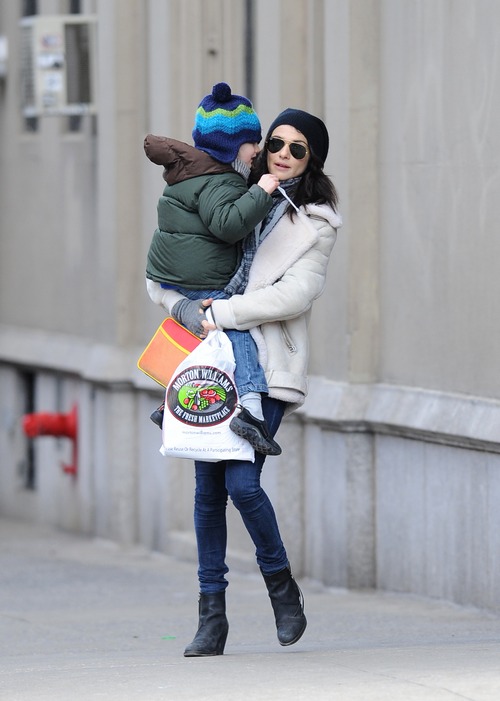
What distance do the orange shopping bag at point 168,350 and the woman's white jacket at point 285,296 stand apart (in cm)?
13

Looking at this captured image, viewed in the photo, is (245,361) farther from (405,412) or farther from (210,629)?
(405,412)

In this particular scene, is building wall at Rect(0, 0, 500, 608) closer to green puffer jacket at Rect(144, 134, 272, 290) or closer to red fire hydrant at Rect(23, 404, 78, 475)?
red fire hydrant at Rect(23, 404, 78, 475)

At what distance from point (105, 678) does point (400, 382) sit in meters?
3.41

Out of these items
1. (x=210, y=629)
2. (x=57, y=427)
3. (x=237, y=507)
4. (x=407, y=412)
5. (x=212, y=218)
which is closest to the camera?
(x=212, y=218)

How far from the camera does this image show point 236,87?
1041cm

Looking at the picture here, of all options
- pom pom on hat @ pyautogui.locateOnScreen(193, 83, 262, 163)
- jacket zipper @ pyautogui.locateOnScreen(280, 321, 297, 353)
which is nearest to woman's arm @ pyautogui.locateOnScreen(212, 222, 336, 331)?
jacket zipper @ pyautogui.locateOnScreen(280, 321, 297, 353)

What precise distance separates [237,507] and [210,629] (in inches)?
18.9

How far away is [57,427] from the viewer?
12477mm

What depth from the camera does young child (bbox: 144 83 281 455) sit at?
5934mm

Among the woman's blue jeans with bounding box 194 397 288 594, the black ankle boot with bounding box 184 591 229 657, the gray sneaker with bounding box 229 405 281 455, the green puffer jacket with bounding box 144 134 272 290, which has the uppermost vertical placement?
the green puffer jacket with bounding box 144 134 272 290

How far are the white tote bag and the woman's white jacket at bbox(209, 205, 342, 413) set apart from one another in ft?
0.46

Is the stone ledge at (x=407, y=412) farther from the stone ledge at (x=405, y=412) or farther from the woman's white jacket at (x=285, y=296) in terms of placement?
the woman's white jacket at (x=285, y=296)

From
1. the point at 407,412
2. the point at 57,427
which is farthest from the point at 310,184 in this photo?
the point at 57,427

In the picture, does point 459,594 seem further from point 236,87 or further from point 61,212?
point 61,212
